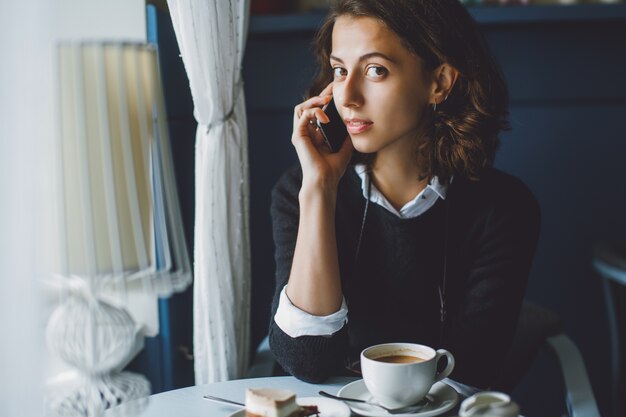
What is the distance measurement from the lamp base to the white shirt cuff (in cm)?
39

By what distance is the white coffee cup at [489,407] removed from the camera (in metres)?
0.98

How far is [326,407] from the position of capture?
115cm

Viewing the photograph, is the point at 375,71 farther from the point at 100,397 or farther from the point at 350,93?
the point at 100,397

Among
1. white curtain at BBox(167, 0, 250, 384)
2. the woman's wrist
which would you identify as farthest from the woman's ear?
white curtain at BBox(167, 0, 250, 384)

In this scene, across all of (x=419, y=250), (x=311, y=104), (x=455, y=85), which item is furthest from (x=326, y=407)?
(x=455, y=85)

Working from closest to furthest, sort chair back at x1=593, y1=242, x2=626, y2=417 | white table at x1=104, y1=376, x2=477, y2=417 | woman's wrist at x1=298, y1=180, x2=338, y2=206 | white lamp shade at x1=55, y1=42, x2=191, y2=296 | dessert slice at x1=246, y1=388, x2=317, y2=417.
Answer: white lamp shade at x1=55, y1=42, x2=191, y2=296 < dessert slice at x1=246, y1=388, x2=317, y2=417 < white table at x1=104, y1=376, x2=477, y2=417 < woman's wrist at x1=298, y1=180, x2=338, y2=206 < chair back at x1=593, y1=242, x2=626, y2=417

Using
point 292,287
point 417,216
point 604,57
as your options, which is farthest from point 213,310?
point 604,57

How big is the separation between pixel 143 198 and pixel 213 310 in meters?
0.73

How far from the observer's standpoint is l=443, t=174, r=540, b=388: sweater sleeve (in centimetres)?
151

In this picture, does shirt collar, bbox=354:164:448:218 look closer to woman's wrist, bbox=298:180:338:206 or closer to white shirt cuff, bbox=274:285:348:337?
woman's wrist, bbox=298:180:338:206

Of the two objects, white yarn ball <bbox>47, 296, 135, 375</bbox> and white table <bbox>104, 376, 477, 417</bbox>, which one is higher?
white yarn ball <bbox>47, 296, 135, 375</bbox>

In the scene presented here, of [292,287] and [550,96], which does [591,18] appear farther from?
[292,287]

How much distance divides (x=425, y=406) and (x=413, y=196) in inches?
23.7

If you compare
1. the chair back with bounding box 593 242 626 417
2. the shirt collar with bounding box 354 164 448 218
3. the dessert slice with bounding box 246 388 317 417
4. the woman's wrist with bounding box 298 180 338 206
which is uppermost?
the woman's wrist with bounding box 298 180 338 206
